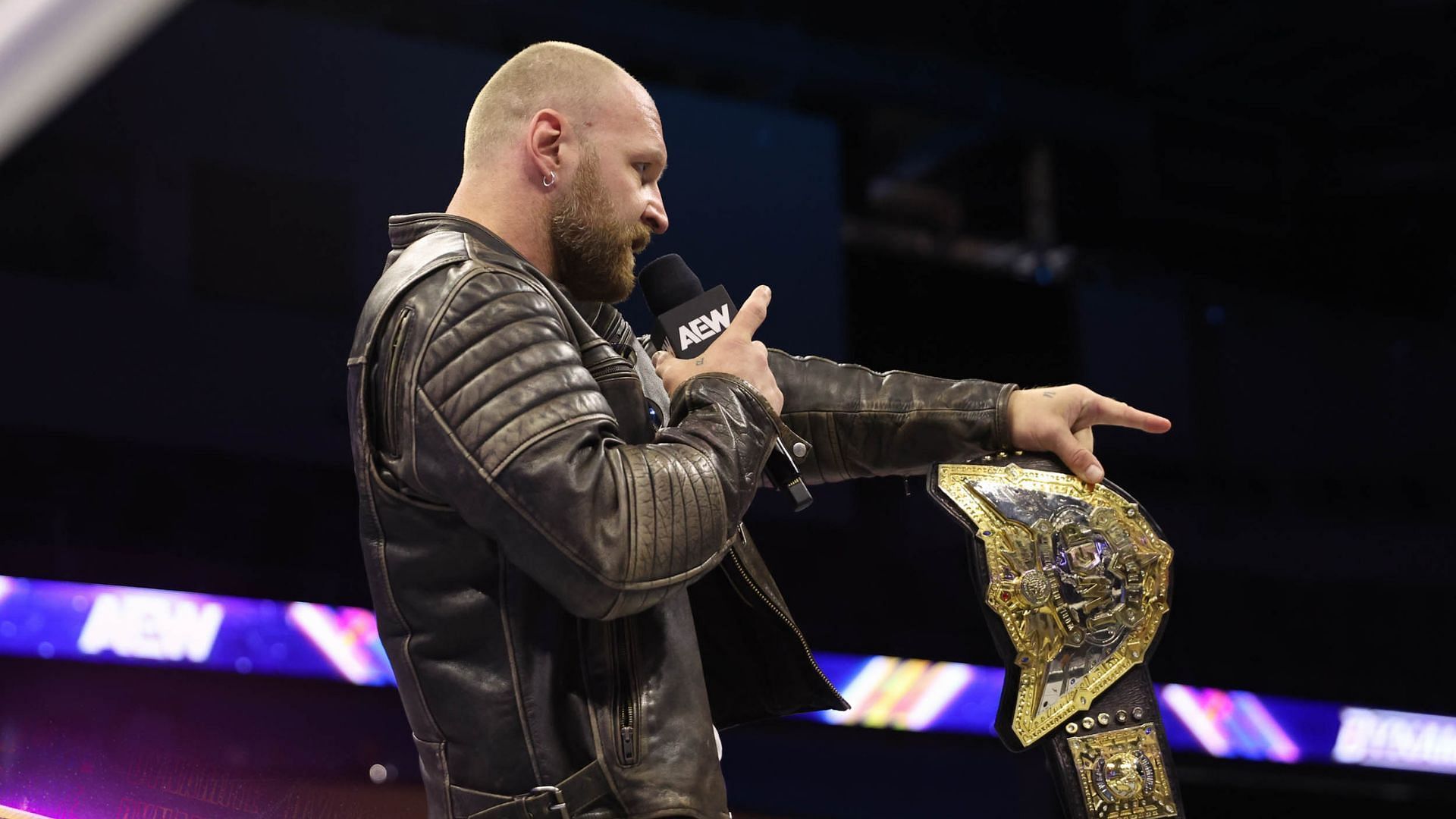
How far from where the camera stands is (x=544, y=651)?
1.54 metres

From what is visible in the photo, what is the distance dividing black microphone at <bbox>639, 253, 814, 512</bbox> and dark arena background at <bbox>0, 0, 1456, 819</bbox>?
1.38 ft

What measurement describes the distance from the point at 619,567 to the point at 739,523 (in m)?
0.22

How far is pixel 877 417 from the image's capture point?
2.13 metres

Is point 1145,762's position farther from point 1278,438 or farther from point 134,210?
point 1278,438

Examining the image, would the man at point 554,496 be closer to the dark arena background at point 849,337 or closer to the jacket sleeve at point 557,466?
the jacket sleeve at point 557,466

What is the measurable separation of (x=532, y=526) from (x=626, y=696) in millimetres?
255

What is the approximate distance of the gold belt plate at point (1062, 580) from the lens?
5.84ft

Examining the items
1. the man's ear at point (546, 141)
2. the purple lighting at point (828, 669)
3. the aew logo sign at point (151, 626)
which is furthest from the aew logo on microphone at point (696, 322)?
the aew logo sign at point (151, 626)

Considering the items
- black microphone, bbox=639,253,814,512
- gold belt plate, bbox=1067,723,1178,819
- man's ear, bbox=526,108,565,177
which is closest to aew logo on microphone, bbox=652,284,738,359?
black microphone, bbox=639,253,814,512

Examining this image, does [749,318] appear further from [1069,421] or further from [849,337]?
[849,337]

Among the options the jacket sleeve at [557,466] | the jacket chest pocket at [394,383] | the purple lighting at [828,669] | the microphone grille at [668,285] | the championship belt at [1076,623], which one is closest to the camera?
the jacket sleeve at [557,466]

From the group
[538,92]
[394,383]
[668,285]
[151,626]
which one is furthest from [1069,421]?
[151,626]

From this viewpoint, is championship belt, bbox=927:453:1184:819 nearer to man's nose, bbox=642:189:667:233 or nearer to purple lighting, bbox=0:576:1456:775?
man's nose, bbox=642:189:667:233

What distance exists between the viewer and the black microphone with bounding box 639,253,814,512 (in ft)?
5.51
